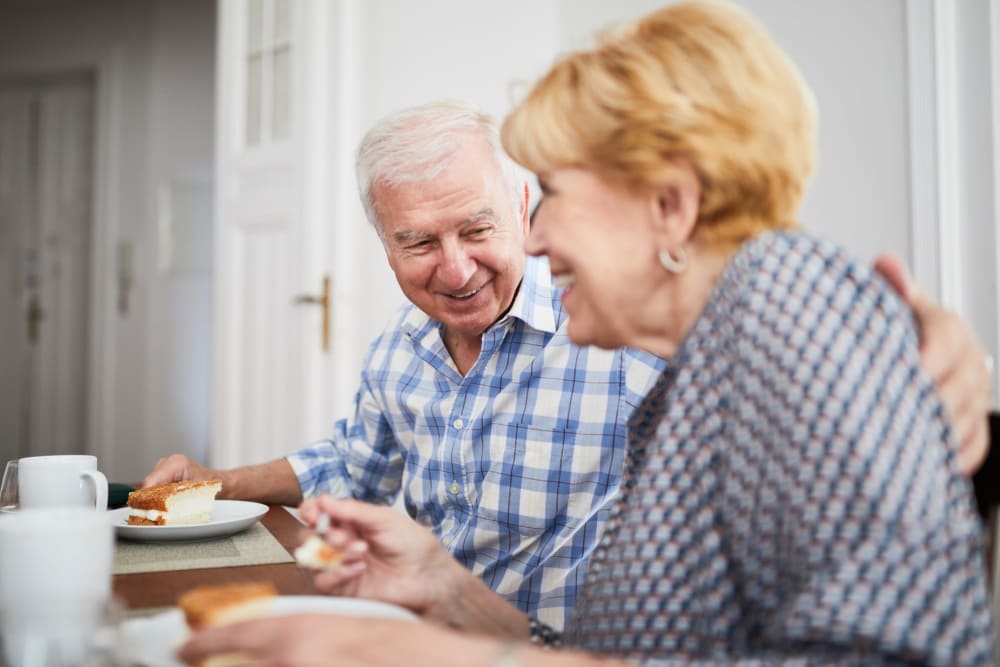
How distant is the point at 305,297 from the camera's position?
300 centimetres

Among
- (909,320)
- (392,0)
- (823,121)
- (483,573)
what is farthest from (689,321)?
(392,0)

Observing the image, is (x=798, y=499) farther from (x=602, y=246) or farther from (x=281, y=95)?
(x=281, y=95)

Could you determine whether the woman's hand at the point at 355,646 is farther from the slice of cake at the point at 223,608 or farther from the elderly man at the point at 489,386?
the elderly man at the point at 489,386

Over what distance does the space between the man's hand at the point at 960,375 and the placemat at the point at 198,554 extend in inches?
29.8

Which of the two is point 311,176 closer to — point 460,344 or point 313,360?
point 313,360

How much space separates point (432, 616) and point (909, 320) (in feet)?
1.87

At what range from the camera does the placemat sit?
1.11m

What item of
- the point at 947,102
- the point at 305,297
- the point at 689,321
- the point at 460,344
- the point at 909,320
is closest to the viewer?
the point at 909,320

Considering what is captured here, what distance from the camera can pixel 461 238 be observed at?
1.54 meters

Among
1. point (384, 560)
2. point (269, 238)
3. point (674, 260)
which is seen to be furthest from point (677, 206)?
point (269, 238)

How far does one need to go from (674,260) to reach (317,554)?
0.44 metres

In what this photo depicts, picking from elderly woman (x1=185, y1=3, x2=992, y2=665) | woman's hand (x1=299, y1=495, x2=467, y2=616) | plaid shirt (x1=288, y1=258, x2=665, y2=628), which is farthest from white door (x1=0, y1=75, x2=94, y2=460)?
elderly woman (x1=185, y1=3, x2=992, y2=665)

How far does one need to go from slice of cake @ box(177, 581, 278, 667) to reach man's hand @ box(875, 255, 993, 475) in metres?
0.58

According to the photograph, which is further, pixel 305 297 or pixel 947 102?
pixel 305 297
